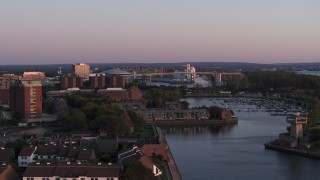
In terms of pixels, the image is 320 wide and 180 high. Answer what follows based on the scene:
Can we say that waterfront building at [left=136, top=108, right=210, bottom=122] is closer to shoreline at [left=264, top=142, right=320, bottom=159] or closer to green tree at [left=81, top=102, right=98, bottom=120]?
green tree at [left=81, top=102, right=98, bottom=120]

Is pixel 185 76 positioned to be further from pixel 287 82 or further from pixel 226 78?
pixel 287 82

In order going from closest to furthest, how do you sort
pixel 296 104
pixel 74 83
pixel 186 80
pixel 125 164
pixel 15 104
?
1. pixel 125 164
2. pixel 15 104
3. pixel 296 104
4. pixel 74 83
5. pixel 186 80

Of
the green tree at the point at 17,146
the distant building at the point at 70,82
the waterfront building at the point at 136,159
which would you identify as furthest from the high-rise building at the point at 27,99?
the distant building at the point at 70,82

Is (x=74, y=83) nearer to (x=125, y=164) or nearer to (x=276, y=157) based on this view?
(x=276, y=157)

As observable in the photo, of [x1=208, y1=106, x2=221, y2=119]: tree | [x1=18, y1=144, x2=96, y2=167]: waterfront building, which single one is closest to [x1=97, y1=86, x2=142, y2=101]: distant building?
[x1=208, y1=106, x2=221, y2=119]: tree

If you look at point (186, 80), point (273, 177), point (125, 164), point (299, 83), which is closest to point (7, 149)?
point (125, 164)

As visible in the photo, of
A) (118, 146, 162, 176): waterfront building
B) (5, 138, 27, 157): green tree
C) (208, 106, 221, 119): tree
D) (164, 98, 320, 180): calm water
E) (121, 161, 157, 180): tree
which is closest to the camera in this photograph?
(121, 161, 157, 180): tree

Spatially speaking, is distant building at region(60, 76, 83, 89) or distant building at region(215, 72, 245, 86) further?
distant building at region(215, 72, 245, 86)

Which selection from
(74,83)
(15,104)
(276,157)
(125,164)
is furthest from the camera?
(74,83)
